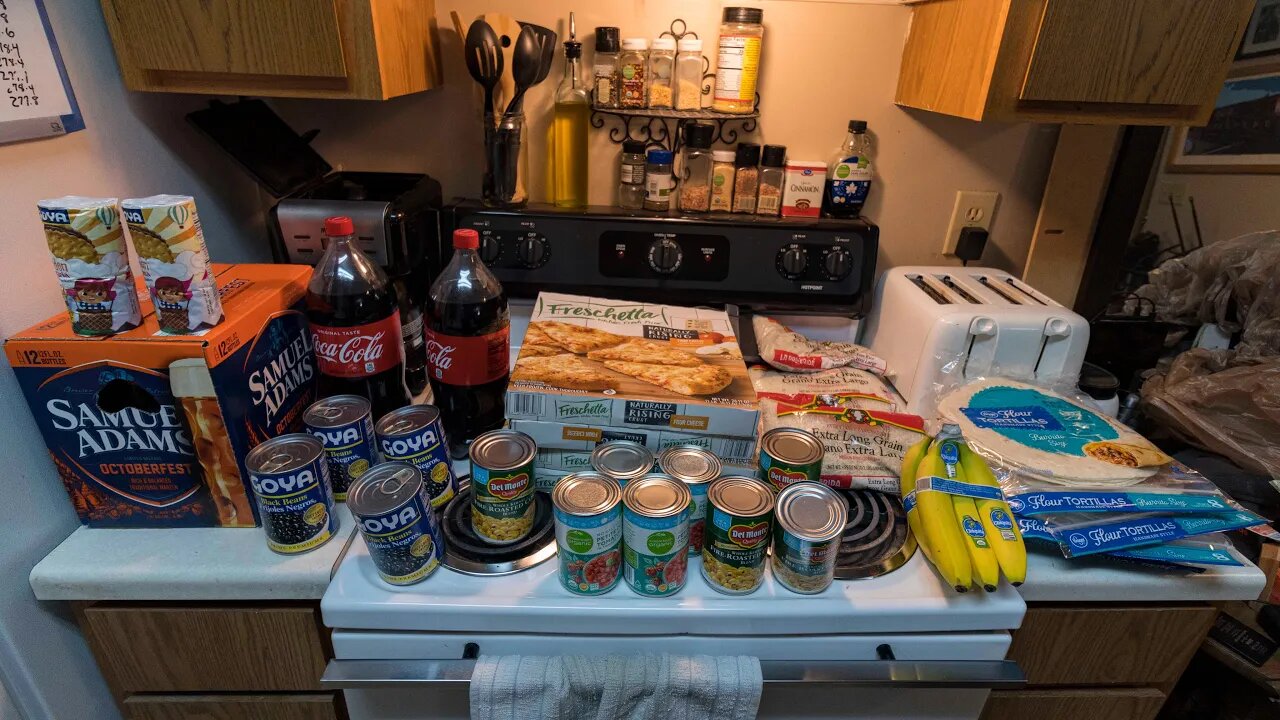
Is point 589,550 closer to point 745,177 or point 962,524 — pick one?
point 962,524

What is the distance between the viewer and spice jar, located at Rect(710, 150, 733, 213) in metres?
1.28

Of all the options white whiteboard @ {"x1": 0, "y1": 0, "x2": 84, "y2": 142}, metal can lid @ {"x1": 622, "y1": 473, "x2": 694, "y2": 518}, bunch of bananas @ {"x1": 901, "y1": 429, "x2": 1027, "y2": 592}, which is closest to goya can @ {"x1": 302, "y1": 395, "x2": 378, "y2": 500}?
metal can lid @ {"x1": 622, "y1": 473, "x2": 694, "y2": 518}

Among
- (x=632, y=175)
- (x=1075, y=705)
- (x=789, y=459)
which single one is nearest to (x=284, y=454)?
(x=789, y=459)

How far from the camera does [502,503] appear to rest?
813 mm

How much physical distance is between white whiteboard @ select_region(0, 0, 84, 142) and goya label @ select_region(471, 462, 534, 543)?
0.67 m

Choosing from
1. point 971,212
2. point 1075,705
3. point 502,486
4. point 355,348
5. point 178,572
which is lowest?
point 1075,705

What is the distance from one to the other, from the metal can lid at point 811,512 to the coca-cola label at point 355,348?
58 centimetres

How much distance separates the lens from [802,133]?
1.35m

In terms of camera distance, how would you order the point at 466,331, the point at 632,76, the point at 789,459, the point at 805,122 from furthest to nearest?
the point at 805,122 < the point at 632,76 < the point at 466,331 < the point at 789,459

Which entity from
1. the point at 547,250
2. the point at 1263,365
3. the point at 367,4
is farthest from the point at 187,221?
the point at 1263,365

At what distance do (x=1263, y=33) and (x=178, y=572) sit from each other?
2292 mm

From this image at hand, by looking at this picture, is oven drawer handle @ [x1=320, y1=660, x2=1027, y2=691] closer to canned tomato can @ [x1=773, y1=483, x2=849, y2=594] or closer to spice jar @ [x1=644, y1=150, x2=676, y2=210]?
canned tomato can @ [x1=773, y1=483, x2=849, y2=594]

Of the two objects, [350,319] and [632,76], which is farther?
[632,76]

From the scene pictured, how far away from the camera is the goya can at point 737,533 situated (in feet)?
2.49
